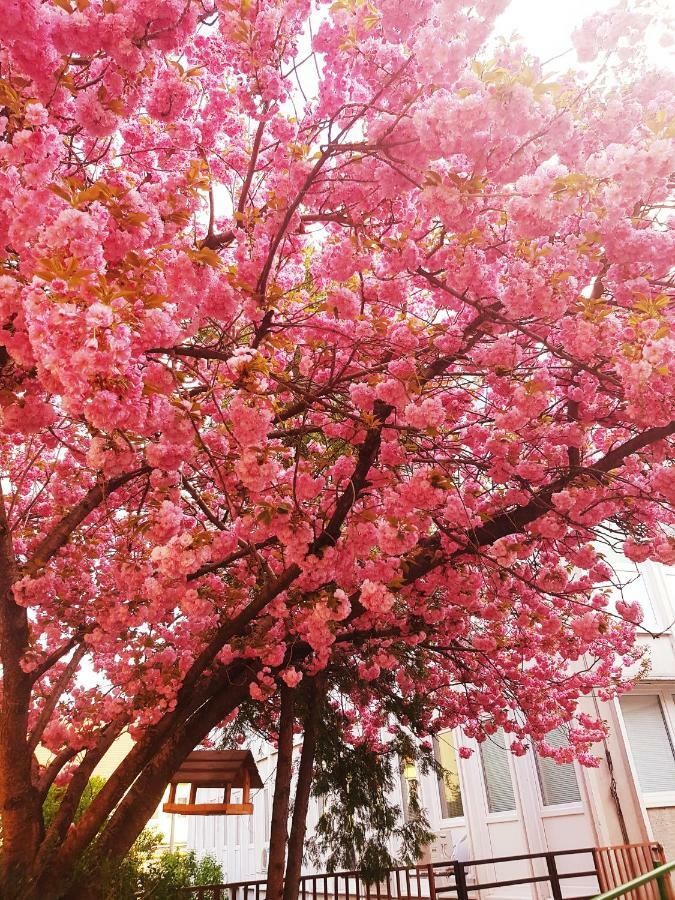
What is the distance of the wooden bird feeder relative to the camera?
6.73 metres

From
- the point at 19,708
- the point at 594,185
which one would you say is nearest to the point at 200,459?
the point at 19,708

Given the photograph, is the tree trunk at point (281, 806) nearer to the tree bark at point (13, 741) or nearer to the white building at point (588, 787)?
the tree bark at point (13, 741)

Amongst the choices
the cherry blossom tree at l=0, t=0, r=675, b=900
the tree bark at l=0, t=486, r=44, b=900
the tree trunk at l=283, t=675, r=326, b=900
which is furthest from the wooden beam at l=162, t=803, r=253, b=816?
the tree bark at l=0, t=486, r=44, b=900

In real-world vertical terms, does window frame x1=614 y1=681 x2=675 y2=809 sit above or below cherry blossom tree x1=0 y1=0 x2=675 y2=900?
below

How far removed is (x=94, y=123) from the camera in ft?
9.41

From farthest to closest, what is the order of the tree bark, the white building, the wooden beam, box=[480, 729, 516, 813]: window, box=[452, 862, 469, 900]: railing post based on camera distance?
box=[480, 729, 516, 813]: window, the white building, the wooden beam, box=[452, 862, 469, 900]: railing post, the tree bark

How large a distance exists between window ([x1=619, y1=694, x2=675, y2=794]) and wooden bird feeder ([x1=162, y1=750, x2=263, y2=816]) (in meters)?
5.27

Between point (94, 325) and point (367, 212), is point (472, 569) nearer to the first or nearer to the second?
point (367, 212)

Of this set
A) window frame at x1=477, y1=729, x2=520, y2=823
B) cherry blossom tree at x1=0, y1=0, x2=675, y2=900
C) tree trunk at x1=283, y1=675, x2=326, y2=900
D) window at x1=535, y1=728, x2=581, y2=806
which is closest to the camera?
cherry blossom tree at x1=0, y1=0, x2=675, y2=900

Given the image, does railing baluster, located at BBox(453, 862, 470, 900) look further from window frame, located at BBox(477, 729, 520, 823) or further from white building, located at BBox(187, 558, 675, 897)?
window frame, located at BBox(477, 729, 520, 823)

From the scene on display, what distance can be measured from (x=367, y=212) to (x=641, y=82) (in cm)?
182

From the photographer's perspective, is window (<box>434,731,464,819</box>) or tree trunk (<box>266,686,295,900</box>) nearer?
tree trunk (<box>266,686,295,900</box>)

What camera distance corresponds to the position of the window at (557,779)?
867 cm

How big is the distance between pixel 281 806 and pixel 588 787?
4349 millimetres
